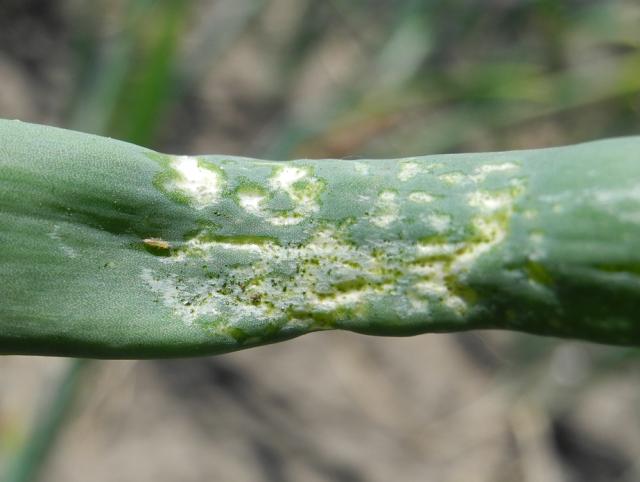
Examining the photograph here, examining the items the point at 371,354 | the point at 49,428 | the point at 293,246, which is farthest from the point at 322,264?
the point at 371,354

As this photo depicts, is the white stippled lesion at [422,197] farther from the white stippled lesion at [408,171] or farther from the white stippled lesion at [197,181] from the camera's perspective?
the white stippled lesion at [197,181]

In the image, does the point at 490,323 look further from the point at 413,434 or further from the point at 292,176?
the point at 413,434

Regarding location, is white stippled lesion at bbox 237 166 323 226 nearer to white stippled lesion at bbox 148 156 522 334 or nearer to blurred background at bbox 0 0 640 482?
white stippled lesion at bbox 148 156 522 334

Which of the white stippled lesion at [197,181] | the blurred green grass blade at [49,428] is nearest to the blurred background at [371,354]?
the blurred green grass blade at [49,428]

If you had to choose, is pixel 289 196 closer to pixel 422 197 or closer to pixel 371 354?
pixel 422 197

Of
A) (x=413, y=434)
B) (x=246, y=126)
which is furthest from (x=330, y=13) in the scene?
(x=413, y=434)

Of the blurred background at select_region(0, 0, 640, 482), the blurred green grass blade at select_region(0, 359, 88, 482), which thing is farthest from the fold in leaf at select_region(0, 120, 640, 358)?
the blurred background at select_region(0, 0, 640, 482)
